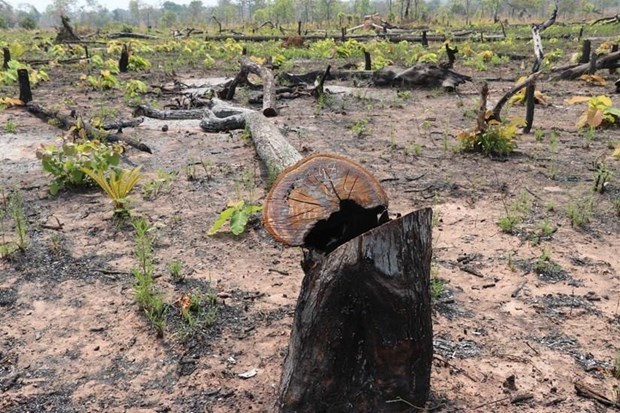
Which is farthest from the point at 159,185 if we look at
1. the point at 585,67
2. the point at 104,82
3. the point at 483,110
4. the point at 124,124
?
the point at 585,67

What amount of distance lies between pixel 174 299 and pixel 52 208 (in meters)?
2.19

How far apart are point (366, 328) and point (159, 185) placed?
12.3 ft

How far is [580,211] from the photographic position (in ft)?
15.5

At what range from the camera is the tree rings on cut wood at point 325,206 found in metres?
2.25

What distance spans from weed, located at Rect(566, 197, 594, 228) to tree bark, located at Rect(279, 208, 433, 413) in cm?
274

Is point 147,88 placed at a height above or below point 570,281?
above

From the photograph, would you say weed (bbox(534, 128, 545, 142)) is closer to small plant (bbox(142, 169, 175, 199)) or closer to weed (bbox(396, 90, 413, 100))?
weed (bbox(396, 90, 413, 100))

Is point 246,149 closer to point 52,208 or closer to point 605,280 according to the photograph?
point 52,208

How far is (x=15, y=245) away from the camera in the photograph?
13.6ft

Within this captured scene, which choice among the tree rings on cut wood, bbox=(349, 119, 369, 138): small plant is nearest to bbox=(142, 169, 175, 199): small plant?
bbox=(349, 119, 369, 138): small plant

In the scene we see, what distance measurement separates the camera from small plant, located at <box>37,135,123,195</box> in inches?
206

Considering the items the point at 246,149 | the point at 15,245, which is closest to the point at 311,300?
the point at 15,245

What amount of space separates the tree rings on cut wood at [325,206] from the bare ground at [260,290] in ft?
2.80

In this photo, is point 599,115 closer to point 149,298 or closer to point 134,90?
point 149,298
